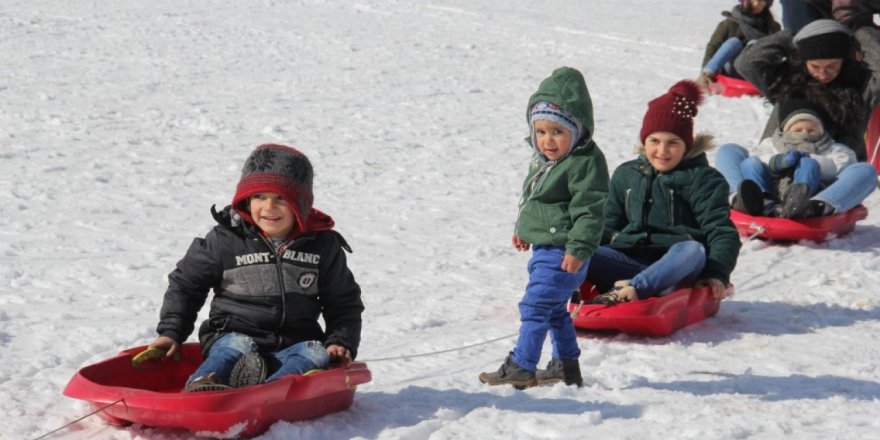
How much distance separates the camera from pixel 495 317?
479 cm

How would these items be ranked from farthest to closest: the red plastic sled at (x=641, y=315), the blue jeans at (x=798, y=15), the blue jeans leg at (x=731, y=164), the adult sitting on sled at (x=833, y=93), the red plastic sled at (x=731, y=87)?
the red plastic sled at (x=731, y=87)
the blue jeans at (x=798, y=15)
the blue jeans leg at (x=731, y=164)
the adult sitting on sled at (x=833, y=93)
the red plastic sled at (x=641, y=315)

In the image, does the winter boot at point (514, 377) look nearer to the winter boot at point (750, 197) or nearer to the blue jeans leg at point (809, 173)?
the winter boot at point (750, 197)

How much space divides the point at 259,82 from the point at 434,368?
19.5 feet

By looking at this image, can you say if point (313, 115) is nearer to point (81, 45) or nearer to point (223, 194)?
point (223, 194)

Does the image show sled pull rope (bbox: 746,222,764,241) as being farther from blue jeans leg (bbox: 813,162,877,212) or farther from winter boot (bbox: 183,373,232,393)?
winter boot (bbox: 183,373,232,393)

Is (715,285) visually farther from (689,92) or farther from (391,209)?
(391,209)

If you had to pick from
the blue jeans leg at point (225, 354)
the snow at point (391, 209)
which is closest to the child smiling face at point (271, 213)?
the blue jeans leg at point (225, 354)

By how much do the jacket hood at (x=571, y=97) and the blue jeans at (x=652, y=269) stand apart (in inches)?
40.0

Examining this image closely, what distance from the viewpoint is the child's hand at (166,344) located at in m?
3.41

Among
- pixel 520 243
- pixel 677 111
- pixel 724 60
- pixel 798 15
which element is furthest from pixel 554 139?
pixel 724 60

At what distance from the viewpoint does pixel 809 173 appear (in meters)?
6.19

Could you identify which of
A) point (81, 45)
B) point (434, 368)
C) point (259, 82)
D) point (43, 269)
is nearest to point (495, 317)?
point (434, 368)

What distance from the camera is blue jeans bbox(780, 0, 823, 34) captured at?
8680 mm

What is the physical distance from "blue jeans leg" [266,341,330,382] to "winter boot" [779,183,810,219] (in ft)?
11.0
